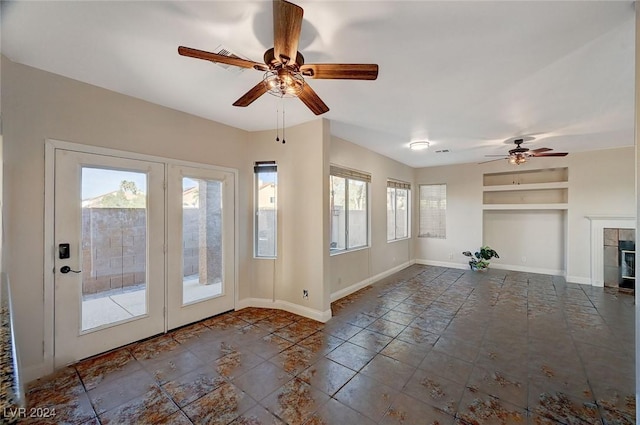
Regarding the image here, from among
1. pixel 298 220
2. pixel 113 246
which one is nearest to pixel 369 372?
pixel 298 220

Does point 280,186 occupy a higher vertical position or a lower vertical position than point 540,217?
higher

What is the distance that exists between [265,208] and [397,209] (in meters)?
3.92

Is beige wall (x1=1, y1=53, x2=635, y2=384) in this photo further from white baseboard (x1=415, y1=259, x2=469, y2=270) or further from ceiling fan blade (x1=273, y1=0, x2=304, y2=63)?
ceiling fan blade (x1=273, y1=0, x2=304, y2=63)

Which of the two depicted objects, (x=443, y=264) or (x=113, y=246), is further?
(x=443, y=264)

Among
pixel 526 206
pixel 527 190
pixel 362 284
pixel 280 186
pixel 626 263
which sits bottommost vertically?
pixel 362 284

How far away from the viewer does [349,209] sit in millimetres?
4949

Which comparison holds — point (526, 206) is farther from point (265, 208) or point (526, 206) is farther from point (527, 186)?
point (265, 208)

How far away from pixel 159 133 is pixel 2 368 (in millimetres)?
3089

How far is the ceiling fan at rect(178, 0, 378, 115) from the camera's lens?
145 cm

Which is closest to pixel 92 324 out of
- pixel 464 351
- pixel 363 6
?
pixel 363 6

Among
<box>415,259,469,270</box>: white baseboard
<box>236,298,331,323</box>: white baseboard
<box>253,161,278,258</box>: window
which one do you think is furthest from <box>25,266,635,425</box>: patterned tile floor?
<box>415,259,469,270</box>: white baseboard

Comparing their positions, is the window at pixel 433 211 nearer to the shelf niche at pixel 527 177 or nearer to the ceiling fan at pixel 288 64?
the shelf niche at pixel 527 177

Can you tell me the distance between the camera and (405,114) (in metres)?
→ 3.44

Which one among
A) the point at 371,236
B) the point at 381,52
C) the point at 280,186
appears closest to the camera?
the point at 381,52
